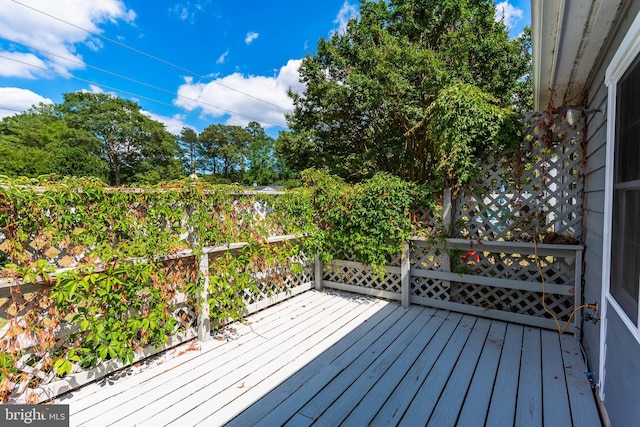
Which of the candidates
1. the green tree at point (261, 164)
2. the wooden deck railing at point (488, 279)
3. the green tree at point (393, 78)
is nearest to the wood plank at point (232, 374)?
the wooden deck railing at point (488, 279)

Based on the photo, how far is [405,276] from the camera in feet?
11.4

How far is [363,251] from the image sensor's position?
3539 mm

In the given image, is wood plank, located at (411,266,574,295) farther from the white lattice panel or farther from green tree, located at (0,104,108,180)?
green tree, located at (0,104,108,180)

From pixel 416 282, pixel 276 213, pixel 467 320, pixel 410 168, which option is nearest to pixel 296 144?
pixel 410 168

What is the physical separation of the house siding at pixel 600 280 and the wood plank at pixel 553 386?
21 centimetres

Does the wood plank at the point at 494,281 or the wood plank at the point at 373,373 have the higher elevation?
the wood plank at the point at 494,281

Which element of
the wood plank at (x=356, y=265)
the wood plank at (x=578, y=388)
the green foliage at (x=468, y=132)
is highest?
the green foliage at (x=468, y=132)

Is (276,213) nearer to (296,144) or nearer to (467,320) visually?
(467,320)

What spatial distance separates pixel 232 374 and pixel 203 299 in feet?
2.50

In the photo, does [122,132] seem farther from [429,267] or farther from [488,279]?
[488,279]

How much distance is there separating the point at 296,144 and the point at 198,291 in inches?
323

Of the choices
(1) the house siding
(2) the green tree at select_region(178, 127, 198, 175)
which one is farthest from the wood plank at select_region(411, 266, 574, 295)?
(2) the green tree at select_region(178, 127, 198, 175)

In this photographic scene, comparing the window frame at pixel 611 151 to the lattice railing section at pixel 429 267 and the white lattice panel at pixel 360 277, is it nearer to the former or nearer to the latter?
the lattice railing section at pixel 429 267

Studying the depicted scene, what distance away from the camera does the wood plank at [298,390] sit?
1.71 metres
